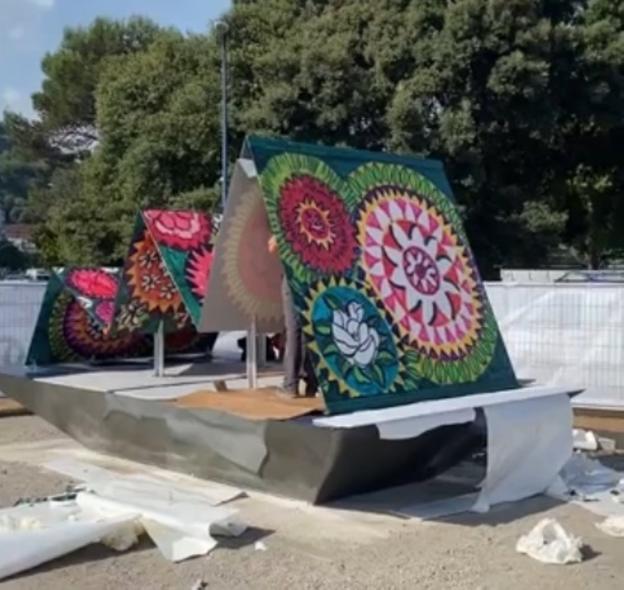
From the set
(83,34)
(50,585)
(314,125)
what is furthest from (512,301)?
(83,34)

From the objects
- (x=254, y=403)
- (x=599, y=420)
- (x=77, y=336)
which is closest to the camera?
(x=254, y=403)

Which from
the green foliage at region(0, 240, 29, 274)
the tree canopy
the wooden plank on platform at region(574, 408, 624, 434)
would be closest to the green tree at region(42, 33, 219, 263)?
the tree canopy

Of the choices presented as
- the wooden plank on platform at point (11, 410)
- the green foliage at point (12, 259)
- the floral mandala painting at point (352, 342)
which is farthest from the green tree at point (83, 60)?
the floral mandala painting at point (352, 342)

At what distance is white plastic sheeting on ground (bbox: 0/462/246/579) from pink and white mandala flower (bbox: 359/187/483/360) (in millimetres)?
1907

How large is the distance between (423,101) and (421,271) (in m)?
15.8

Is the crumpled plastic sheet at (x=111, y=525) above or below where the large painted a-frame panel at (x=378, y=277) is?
below

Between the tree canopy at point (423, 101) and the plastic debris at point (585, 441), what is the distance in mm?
13518

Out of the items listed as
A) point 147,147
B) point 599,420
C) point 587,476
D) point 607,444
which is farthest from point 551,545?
point 147,147

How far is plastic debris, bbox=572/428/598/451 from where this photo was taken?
9625 millimetres

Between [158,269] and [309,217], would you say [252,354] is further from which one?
[309,217]

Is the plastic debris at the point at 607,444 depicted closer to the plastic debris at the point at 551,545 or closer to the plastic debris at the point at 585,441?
the plastic debris at the point at 585,441

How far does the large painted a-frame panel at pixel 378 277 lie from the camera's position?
7.13 metres

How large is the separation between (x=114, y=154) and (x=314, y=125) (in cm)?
→ 1013

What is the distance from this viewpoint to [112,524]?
6367 mm
